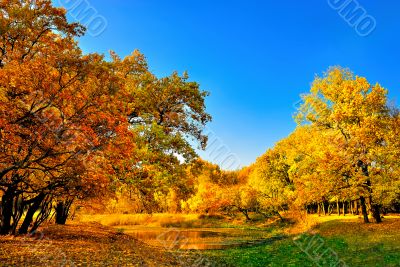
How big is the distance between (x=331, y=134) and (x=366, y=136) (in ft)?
12.9

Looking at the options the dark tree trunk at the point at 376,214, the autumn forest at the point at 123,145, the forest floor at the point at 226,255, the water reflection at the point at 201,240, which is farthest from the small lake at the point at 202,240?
the dark tree trunk at the point at 376,214

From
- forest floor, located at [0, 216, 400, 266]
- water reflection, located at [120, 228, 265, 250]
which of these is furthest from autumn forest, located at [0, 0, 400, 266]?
water reflection, located at [120, 228, 265, 250]

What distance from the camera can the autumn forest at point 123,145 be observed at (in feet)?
48.5

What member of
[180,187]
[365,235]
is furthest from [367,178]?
[180,187]

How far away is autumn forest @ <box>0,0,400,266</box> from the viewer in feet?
48.5

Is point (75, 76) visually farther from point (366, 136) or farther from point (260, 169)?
point (260, 169)

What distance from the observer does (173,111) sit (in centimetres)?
2758

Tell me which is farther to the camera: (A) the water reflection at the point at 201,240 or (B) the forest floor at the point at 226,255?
(A) the water reflection at the point at 201,240

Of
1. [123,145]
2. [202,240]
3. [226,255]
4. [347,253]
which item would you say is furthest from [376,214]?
[123,145]

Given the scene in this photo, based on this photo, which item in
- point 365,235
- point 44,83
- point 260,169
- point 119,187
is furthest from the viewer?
point 260,169

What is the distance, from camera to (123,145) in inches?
647

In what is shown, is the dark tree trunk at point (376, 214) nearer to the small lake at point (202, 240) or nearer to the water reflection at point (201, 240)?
the small lake at point (202, 240)

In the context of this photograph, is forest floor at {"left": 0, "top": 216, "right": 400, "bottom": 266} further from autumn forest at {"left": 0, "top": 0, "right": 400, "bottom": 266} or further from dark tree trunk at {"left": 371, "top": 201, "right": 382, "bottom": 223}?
dark tree trunk at {"left": 371, "top": 201, "right": 382, "bottom": 223}

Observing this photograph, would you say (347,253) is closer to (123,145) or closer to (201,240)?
(123,145)
